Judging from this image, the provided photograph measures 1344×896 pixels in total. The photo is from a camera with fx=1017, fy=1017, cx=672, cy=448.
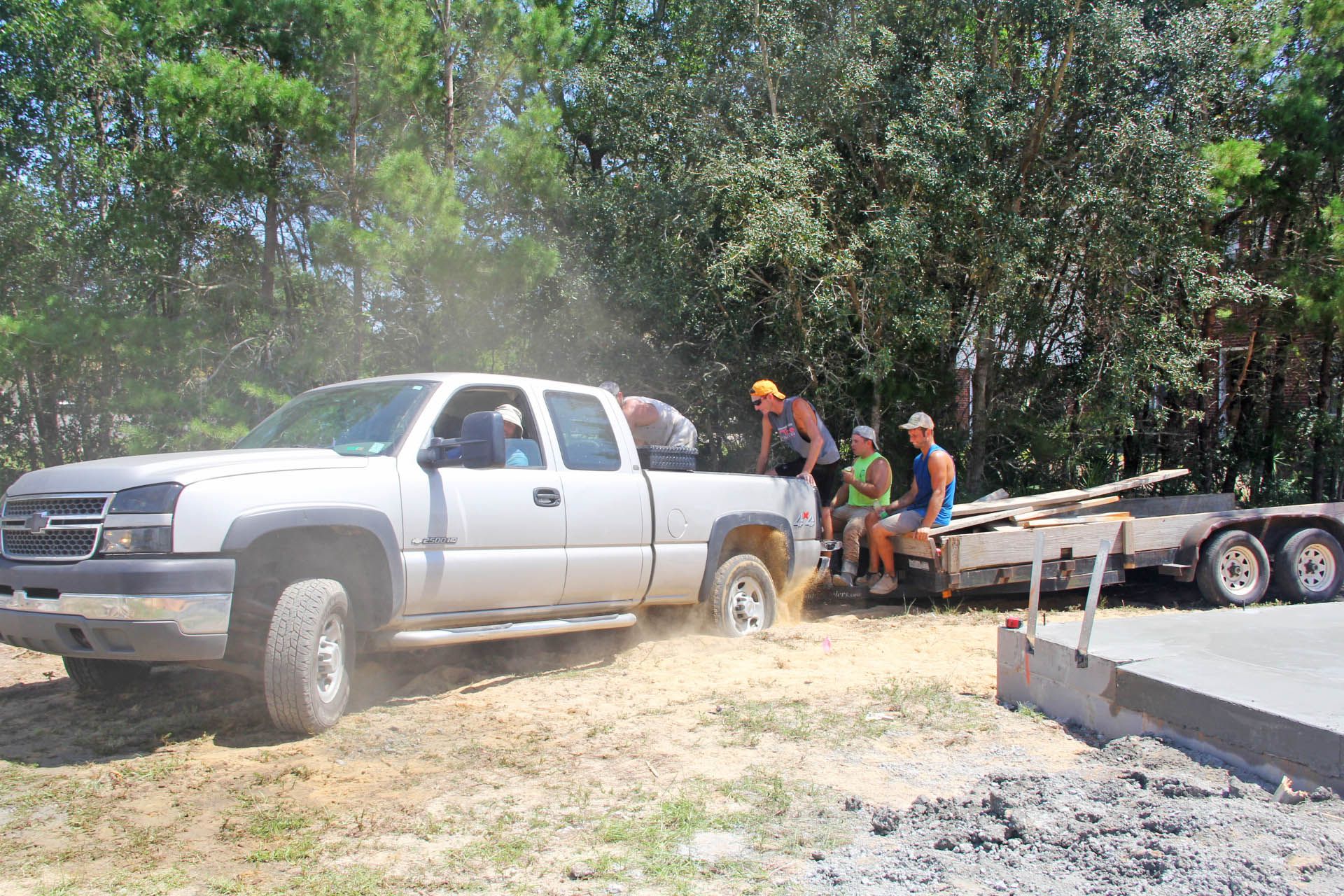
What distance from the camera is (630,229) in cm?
1354

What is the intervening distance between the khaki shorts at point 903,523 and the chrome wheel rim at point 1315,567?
3534mm

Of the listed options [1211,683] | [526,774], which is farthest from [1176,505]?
[526,774]

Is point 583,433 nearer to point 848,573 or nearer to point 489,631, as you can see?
point 489,631

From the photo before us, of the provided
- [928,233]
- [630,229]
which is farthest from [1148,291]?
[630,229]

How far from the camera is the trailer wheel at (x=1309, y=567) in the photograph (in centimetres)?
916

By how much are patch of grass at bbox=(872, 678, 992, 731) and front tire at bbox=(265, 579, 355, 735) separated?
2.93 m

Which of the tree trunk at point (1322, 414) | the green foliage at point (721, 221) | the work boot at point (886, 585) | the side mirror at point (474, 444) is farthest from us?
the tree trunk at point (1322, 414)

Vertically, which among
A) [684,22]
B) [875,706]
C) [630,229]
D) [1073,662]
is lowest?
[875,706]

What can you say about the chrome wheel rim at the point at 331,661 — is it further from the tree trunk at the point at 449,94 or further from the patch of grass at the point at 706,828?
the tree trunk at the point at 449,94

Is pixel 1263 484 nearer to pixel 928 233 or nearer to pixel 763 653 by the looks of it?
pixel 928 233

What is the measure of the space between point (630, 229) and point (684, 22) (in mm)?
3650

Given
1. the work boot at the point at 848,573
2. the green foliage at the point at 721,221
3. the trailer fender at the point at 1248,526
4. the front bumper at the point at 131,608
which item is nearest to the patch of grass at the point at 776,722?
the front bumper at the point at 131,608

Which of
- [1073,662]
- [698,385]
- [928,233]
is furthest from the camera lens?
[698,385]

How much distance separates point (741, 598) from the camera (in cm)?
766
